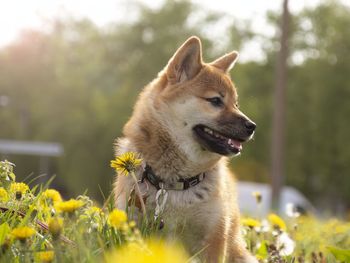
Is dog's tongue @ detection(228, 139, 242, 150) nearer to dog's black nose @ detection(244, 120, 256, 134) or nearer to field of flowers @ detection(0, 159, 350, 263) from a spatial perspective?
dog's black nose @ detection(244, 120, 256, 134)

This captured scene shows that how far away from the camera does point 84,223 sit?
3.83m

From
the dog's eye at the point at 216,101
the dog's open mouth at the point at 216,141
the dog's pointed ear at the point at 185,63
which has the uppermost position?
the dog's pointed ear at the point at 185,63

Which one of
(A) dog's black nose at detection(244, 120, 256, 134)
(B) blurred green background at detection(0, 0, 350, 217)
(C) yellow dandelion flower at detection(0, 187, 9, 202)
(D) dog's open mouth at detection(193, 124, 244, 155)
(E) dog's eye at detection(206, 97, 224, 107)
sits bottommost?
(B) blurred green background at detection(0, 0, 350, 217)

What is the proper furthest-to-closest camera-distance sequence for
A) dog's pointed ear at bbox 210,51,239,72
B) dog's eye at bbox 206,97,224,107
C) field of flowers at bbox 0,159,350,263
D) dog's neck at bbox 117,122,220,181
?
dog's pointed ear at bbox 210,51,239,72 → dog's eye at bbox 206,97,224,107 → dog's neck at bbox 117,122,220,181 → field of flowers at bbox 0,159,350,263

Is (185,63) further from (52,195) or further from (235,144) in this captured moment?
(52,195)

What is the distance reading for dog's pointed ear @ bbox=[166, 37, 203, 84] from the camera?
5234 millimetres

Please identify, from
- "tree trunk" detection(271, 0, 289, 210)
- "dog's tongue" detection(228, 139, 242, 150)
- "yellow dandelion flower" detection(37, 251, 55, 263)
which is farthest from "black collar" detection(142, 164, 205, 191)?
"tree trunk" detection(271, 0, 289, 210)

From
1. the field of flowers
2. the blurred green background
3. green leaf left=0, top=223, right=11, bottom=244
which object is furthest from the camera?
the blurred green background

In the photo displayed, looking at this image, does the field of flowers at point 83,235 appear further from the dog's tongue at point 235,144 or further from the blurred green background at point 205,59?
the blurred green background at point 205,59

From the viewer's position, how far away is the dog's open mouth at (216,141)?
496 centimetres

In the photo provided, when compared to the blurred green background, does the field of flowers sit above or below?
above

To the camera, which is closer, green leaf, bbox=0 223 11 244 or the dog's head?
green leaf, bbox=0 223 11 244

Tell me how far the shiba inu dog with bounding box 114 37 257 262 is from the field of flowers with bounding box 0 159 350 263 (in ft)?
1.10

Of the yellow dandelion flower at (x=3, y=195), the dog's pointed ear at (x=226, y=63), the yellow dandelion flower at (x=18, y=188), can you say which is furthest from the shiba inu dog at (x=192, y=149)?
the yellow dandelion flower at (x=3, y=195)
